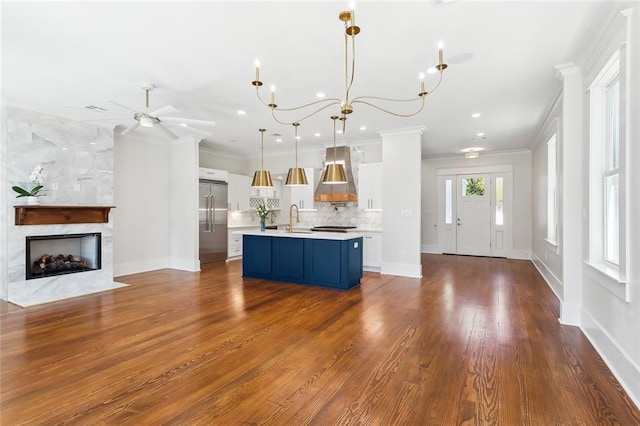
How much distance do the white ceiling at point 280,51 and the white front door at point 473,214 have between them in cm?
406

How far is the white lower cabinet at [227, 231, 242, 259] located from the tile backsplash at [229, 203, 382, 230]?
353mm

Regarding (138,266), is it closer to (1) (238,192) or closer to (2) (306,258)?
(1) (238,192)

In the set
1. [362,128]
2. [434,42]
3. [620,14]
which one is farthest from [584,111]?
[362,128]

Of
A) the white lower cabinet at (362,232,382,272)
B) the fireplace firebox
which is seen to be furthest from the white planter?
the white lower cabinet at (362,232,382,272)

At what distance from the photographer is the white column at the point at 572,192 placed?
3.53 metres

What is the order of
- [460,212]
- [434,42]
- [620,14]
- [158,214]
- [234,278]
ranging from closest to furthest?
1. [620,14]
2. [434,42]
3. [234,278]
4. [158,214]
5. [460,212]

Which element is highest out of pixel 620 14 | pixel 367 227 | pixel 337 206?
pixel 620 14

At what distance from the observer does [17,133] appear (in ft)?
16.0

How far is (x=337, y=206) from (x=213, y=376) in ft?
18.9

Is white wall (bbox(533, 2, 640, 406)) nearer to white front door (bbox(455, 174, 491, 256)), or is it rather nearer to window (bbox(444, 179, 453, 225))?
white front door (bbox(455, 174, 491, 256))

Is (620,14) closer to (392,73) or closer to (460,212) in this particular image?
(392,73)

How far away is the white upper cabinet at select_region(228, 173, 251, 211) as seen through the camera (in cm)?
821

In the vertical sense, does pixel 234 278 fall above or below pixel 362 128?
below

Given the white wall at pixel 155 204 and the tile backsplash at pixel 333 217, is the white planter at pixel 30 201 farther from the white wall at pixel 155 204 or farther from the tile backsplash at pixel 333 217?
the tile backsplash at pixel 333 217
